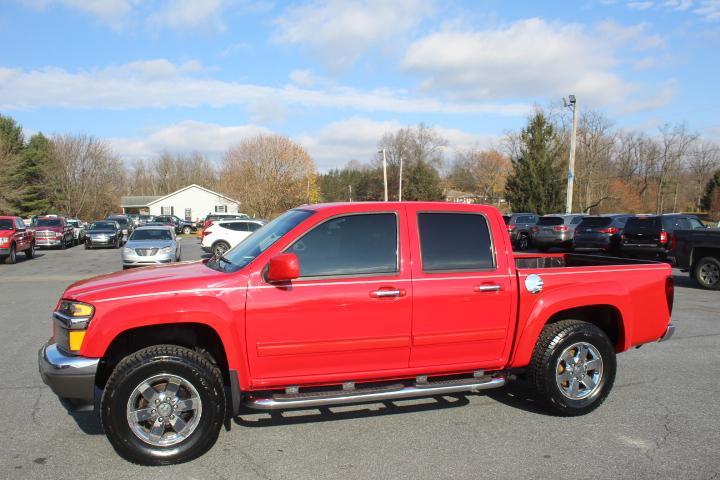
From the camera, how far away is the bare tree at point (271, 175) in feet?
168

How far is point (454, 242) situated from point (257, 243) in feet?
5.48

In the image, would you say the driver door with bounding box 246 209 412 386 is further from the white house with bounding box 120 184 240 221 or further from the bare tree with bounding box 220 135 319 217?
the white house with bounding box 120 184 240 221

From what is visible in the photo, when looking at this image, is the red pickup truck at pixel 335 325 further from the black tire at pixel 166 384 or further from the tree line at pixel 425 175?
the tree line at pixel 425 175

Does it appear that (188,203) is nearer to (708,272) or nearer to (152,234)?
(152,234)

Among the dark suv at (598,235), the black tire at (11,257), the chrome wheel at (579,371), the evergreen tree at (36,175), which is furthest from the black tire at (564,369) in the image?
the evergreen tree at (36,175)

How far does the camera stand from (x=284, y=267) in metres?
3.98

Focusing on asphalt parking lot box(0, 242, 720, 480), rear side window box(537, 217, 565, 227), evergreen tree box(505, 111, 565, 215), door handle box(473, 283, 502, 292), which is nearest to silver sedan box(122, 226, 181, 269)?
asphalt parking lot box(0, 242, 720, 480)

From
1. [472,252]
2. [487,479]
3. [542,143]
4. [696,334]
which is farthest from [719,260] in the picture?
[542,143]

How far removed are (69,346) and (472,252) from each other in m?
3.20

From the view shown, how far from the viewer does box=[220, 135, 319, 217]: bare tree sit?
51.1 metres

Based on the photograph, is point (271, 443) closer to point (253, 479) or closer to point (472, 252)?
point (253, 479)

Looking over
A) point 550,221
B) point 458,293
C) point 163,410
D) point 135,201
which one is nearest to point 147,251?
point 163,410

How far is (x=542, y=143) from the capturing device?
4316 cm

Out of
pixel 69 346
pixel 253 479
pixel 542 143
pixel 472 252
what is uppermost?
pixel 542 143
